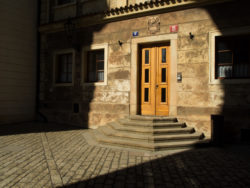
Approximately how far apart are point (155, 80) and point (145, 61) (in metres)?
0.85

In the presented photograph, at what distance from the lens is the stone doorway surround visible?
625 centimetres

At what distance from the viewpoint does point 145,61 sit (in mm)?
6949

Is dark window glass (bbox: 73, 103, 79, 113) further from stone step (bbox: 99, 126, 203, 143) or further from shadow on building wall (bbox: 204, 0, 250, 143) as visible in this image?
shadow on building wall (bbox: 204, 0, 250, 143)

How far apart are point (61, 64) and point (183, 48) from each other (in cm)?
568

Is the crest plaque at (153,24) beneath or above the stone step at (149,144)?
above

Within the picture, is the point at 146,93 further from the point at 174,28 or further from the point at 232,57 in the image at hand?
the point at 232,57

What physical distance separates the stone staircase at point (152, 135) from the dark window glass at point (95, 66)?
265 centimetres

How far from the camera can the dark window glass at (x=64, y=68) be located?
8609 mm

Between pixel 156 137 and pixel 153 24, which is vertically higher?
pixel 153 24

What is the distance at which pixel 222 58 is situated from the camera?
5.91 m

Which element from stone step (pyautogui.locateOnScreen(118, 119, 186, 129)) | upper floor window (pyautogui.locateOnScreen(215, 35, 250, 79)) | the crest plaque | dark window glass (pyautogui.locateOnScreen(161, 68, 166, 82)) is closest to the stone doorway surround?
the crest plaque

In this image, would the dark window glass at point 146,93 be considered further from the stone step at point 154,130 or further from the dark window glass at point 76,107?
the dark window glass at point 76,107

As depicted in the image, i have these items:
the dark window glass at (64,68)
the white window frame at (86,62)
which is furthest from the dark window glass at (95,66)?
the dark window glass at (64,68)

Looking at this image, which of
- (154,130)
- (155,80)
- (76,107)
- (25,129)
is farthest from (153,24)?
(25,129)
